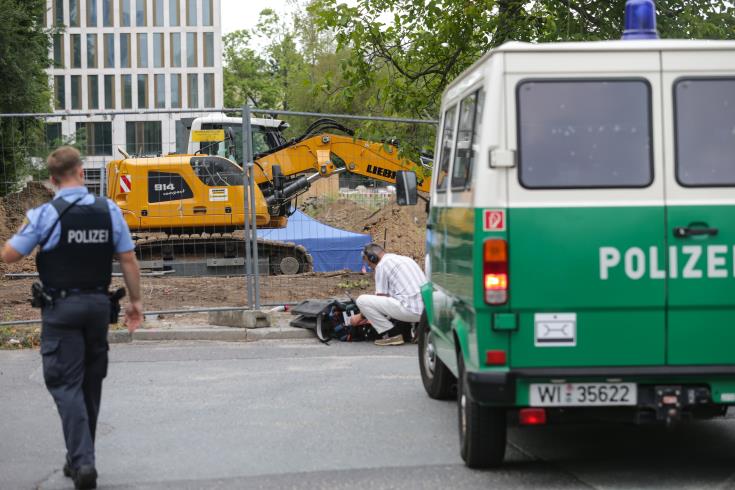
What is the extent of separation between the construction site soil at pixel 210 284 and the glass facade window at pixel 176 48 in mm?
64796

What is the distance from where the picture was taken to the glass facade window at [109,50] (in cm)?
8656

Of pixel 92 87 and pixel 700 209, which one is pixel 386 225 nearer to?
pixel 700 209

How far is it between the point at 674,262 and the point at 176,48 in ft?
276

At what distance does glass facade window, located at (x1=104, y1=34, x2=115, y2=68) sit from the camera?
86562 millimetres

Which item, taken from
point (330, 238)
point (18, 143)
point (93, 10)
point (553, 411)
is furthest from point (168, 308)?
point (93, 10)

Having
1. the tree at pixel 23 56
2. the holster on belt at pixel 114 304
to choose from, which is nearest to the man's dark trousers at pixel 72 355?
the holster on belt at pixel 114 304

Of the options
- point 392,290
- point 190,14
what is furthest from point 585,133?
point 190,14

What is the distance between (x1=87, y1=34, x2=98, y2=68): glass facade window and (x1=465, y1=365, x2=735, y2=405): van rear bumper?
84564mm

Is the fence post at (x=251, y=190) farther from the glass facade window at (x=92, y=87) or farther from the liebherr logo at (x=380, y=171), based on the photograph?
the glass facade window at (x=92, y=87)

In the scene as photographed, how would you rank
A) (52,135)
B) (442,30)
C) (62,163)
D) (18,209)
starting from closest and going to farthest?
(62,163) → (52,135) → (442,30) → (18,209)

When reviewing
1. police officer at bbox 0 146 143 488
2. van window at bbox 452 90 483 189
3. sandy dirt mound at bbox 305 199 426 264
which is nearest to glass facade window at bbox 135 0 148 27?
sandy dirt mound at bbox 305 199 426 264

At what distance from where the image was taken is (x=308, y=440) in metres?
7.55

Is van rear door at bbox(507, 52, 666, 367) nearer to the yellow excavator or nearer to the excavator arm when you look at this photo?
the yellow excavator

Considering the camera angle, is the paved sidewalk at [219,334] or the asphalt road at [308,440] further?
the paved sidewalk at [219,334]
